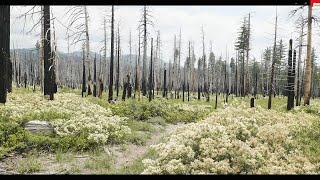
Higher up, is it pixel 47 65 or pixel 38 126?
pixel 47 65

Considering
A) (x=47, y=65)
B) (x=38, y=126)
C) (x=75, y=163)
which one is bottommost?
(x=75, y=163)

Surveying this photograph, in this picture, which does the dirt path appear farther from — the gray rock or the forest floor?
the gray rock

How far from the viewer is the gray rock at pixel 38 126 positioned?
11.1 meters

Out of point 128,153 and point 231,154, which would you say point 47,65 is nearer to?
point 128,153

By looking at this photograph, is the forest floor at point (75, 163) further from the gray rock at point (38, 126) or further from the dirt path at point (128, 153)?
the gray rock at point (38, 126)

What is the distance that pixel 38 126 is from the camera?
11297mm

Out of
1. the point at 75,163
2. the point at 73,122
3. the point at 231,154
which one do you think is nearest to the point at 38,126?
the point at 73,122

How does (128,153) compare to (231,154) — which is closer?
(231,154)

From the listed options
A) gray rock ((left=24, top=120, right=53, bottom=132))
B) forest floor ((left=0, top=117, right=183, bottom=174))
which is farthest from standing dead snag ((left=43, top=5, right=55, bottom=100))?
forest floor ((left=0, top=117, right=183, bottom=174))

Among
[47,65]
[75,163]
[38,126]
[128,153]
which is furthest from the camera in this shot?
[47,65]

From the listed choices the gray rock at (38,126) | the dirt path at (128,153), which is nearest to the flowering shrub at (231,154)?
the dirt path at (128,153)

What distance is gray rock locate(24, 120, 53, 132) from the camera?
11.1 metres

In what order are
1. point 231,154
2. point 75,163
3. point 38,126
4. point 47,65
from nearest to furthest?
point 231,154
point 75,163
point 38,126
point 47,65
